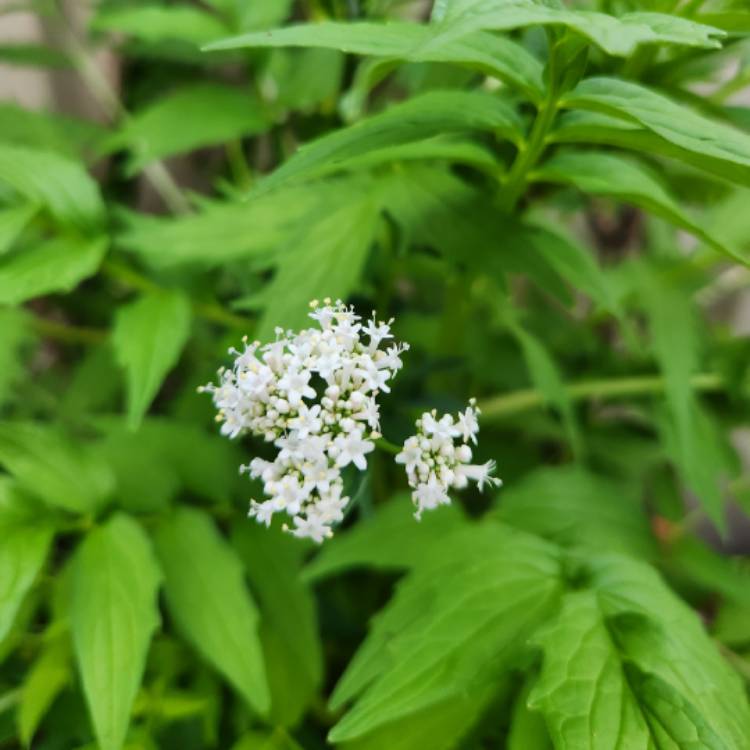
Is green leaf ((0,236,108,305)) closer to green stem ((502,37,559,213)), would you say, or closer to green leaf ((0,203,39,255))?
green leaf ((0,203,39,255))

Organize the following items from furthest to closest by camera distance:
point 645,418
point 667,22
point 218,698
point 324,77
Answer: point 645,418, point 324,77, point 218,698, point 667,22

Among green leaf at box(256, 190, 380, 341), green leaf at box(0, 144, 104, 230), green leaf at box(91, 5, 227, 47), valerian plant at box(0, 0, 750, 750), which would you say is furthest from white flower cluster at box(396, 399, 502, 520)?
green leaf at box(91, 5, 227, 47)

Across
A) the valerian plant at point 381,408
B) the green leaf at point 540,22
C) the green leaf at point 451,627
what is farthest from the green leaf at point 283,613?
the green leaf at point 540,22

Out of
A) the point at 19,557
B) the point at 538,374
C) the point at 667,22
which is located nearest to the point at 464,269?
the point at 538,374

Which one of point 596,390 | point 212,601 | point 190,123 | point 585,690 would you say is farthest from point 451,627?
point 190,123

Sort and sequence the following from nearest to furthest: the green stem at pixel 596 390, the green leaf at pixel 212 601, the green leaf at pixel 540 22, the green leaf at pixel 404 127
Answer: the green leaf at pixel 540 22, the green leaf at pixel 404 127, the green leaf at pixel 212 601, the green stem at pixel 596 390

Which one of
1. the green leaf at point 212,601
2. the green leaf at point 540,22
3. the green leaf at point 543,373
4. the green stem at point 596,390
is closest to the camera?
the green leaf at point 540,22

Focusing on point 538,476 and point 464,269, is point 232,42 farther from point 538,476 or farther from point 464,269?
point 538,476

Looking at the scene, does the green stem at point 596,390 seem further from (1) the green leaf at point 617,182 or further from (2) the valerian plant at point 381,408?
(1) the green leaf at point 617,182
